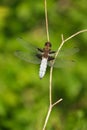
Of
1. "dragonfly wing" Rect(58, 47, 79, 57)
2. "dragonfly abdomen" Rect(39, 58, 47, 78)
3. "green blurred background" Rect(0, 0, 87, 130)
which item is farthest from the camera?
"green blurred background" Rect(0, 0, 87, 130)

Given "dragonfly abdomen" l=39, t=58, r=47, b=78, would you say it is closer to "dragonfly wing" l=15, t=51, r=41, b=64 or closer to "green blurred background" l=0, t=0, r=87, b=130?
"dragonfly wing" l=15, t=51, r=41, b=64

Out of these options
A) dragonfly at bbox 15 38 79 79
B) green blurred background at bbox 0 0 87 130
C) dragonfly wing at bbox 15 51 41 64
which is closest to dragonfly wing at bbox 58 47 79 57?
dragonfly at bbox 15 38 79 79

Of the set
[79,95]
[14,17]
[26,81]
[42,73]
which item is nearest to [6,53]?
[26,81]

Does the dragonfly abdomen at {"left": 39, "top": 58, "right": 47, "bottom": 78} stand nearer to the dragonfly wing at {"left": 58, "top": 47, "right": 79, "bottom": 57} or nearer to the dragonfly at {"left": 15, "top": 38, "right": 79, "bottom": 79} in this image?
the dragonfly at {"left": 15, "top": 38, "right": 79, "bottom": 79}

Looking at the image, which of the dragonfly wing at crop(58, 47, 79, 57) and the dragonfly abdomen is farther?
the dragonfly wing at crop(58, 47, 79, 57)

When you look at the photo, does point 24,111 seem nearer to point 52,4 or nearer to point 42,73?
point 52,4

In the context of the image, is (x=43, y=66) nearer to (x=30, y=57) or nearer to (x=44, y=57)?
(x=44, y=57)

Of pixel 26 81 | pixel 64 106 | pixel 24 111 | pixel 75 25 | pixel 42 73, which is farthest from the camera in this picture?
pixel 64 106

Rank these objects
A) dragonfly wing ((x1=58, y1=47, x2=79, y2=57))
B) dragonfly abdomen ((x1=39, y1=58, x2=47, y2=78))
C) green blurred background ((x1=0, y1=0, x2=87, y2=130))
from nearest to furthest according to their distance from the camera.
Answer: dragonfly abdomen ((x1=39, y1=58, x2=47, y2=78)) → dragonfly wing ((x1=58, y1=47, x2=79, y2=57)) → green blurred background ((x1=0, y1=0, x2=87, y2=130))
